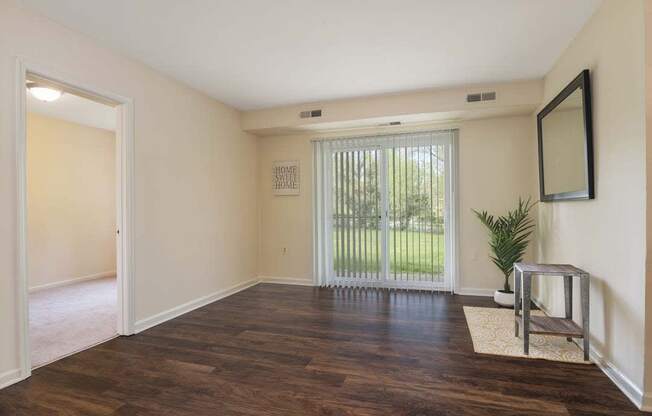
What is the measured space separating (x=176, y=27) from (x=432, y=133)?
3.30m

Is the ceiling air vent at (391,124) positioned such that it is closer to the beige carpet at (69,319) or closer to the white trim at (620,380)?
the white trim at (620,380)

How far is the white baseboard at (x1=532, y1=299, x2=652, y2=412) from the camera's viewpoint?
1943 mm

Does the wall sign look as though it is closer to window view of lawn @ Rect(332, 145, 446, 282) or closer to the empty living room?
the empty living room

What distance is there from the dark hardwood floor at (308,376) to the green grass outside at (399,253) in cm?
123

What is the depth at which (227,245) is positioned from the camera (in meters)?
4.68

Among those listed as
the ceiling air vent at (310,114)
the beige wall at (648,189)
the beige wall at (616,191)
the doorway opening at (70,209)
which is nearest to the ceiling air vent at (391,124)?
the ceiling air vent at (310,114)

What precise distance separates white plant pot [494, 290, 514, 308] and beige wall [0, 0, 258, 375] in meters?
3.43

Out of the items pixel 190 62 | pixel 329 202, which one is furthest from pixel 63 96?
pixel 329 202

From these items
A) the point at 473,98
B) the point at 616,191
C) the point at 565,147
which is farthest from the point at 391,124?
the point at 616,191

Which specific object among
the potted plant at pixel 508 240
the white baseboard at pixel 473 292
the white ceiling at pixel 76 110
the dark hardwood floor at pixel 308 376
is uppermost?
the white ceiling at pixel 76 110

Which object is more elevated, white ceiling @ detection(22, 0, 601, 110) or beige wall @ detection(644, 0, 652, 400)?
white ceiling @ detection(22, 0, 601, 110)

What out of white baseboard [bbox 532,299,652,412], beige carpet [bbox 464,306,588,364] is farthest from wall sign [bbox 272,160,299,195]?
white baseboard [bbox 532,299,652,412]

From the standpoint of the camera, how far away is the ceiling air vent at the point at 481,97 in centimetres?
395

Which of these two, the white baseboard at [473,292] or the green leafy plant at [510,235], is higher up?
the green leafy plant at [510,235]
